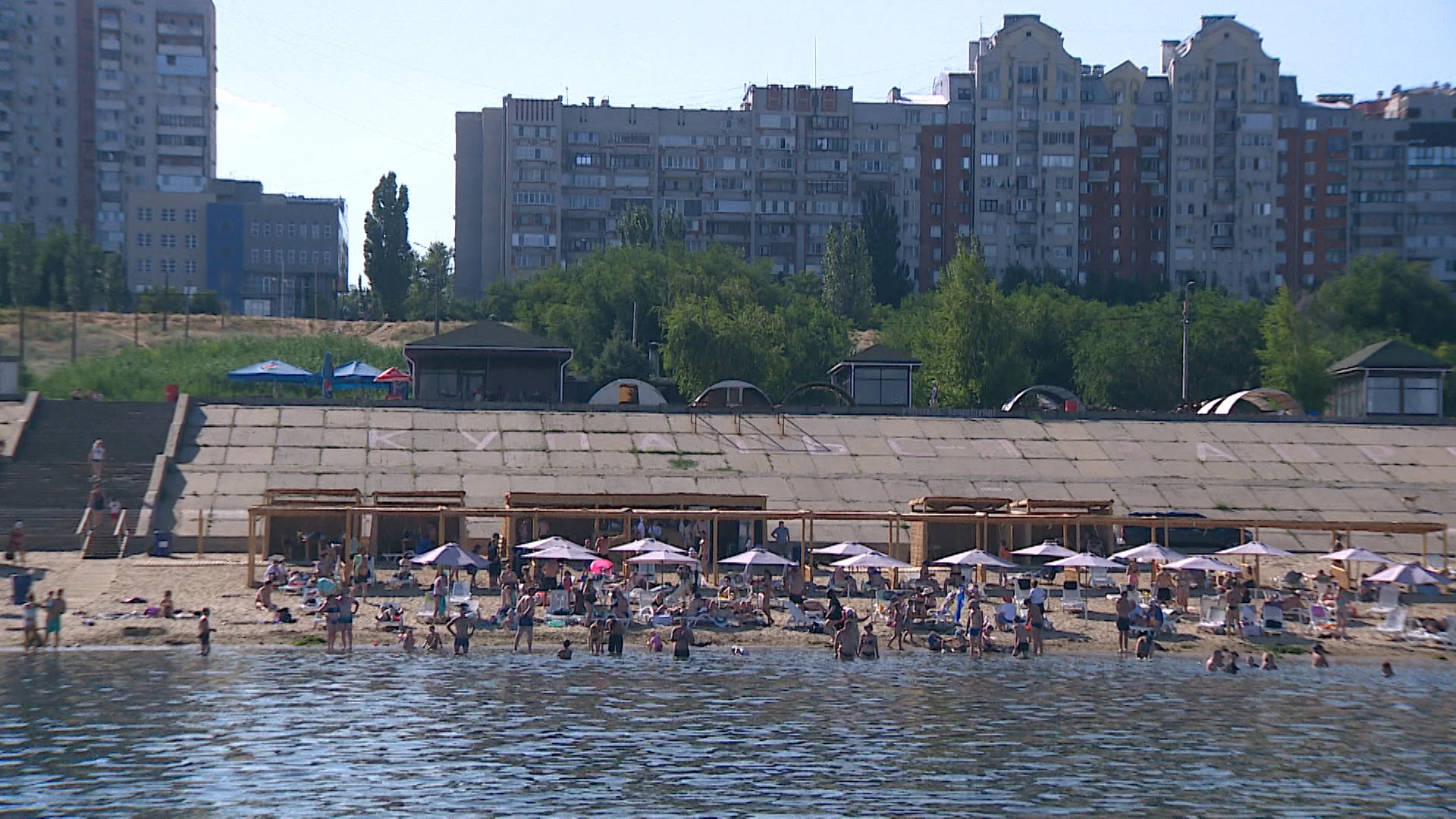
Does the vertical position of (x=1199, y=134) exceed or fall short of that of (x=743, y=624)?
it exceeds it

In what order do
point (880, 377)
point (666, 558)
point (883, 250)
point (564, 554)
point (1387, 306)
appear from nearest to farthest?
1. point (666, 558)
2. point (564, 554)
3. point (880, 377)
4. point (1387, 306)
5. point (883, 250)

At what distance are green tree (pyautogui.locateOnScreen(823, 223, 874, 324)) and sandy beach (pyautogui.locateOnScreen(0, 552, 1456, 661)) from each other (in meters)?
91.6

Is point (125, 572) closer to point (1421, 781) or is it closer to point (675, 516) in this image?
point (675, 516)

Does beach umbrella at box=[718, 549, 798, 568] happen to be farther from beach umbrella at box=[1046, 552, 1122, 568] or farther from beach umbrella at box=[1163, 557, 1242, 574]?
beach umbrella at box=[1163, 557, 1242, 574]

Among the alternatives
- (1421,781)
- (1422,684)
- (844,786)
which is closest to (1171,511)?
(1422,684)

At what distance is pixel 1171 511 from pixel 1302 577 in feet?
23.5

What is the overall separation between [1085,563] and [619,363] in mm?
57641

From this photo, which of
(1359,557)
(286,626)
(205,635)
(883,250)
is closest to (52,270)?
(883,250)

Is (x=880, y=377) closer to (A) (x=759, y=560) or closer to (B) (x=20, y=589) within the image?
(A) (x=759, y=560)

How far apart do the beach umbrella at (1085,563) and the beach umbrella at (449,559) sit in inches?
594

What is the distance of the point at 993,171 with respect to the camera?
159 m

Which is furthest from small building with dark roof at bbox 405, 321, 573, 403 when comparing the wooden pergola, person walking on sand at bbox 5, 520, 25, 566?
person walking on sand at bbox 5, 520, 25, 566

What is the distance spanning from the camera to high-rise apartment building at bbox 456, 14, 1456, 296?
6230 inches

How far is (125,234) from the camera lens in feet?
521
